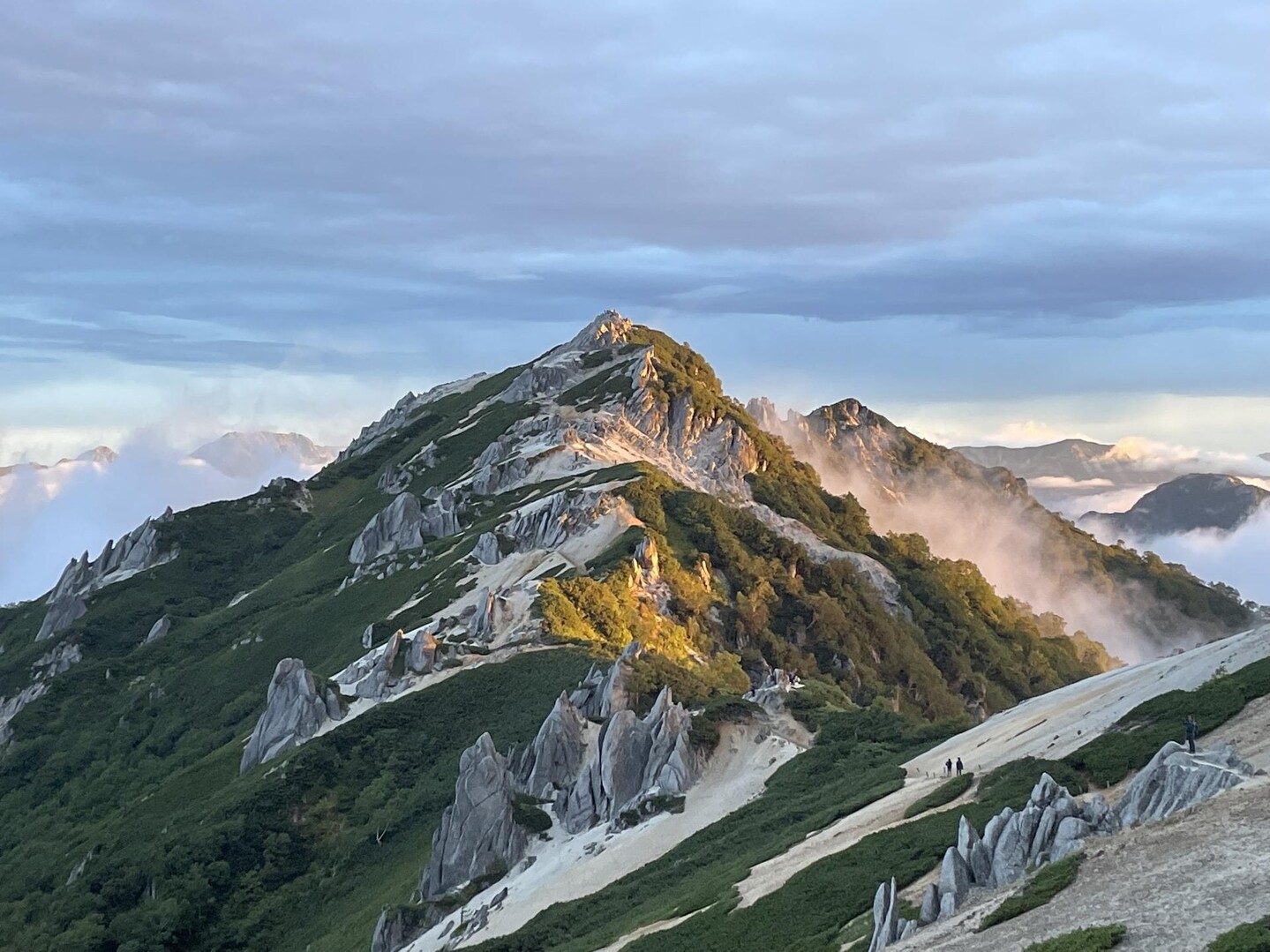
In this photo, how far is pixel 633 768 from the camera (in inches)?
3339

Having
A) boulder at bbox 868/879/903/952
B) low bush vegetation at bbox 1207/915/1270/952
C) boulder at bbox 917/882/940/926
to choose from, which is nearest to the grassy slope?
boulder at bbox 868/879/903/952

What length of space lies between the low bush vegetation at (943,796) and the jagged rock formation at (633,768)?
1189 inches

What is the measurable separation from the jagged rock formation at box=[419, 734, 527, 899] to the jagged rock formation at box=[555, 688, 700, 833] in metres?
4.27

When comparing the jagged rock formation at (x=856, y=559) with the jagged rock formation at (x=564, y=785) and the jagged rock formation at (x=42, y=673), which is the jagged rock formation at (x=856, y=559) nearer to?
the jagged rock formation at (x=564, y=785)

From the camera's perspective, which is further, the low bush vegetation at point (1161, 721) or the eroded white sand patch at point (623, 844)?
the eroded white sand patch at point (623, 844)

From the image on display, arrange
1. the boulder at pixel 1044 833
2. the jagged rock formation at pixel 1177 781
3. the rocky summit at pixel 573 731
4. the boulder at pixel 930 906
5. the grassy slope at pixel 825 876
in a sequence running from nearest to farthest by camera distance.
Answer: the jagged rock formation at pixel 1177 781
the boulder at pixel 930 906
the boulder at pixel 1044 833
the grassy slope at pixel 825 876
the rocky summit at pixel 573 731

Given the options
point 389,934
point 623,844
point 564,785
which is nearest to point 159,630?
point 564,785

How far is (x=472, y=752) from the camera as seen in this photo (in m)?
86.4

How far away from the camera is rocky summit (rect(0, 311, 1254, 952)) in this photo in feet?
166

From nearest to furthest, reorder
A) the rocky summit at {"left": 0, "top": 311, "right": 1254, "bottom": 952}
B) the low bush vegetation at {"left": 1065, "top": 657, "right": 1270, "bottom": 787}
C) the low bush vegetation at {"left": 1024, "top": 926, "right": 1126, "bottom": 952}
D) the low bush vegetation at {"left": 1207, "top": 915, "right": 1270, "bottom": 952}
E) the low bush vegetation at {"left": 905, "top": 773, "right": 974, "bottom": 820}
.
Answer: the low bush vegetation at {"left": 1207, "top": 915, "right": 1270, "bottom": 952}
the low bush vegetation at {"left": 1024, "top": 926, "right": 1126, "bottom": 952}
the low bush vegetation at {"left": 1065, "top": 657, "right": 1270, "bottom": 787}
the rocky summit at {"left": 0, "top": 311, "right": 1254, "bottom": 952}
the low bush vegetation at {"left": 905, "top": 773, "right": 974, "bottom": 820}

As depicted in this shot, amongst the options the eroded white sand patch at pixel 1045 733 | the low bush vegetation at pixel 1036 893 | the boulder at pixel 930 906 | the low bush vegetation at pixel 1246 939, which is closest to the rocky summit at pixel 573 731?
the boulder at pixel 930 906

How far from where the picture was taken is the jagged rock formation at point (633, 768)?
82.7m

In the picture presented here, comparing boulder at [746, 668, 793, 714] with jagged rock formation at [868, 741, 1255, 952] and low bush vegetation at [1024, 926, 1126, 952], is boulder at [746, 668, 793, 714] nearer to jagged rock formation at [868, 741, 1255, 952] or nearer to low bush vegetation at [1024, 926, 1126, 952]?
jagged rock formation at [868, 741, 1255, 952]

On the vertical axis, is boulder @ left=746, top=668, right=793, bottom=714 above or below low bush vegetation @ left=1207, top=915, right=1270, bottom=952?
above
